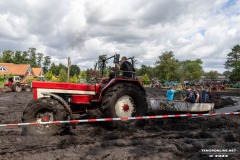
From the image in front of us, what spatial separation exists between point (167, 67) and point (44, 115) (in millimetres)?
54266

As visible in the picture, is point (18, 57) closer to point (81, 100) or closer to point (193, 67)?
point (193, 67)

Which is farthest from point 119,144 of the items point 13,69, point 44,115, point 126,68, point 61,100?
point 13,69

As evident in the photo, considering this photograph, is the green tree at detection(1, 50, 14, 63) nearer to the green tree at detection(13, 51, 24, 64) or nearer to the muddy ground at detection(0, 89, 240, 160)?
the green tree at detection(13, 51, 24, 64)

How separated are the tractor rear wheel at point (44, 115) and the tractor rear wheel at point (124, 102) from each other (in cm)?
114

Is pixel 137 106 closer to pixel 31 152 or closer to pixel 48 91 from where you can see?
pixel 48 91

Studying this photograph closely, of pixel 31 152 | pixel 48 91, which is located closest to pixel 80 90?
pixel 48 91

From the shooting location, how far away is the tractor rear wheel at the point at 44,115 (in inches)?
218

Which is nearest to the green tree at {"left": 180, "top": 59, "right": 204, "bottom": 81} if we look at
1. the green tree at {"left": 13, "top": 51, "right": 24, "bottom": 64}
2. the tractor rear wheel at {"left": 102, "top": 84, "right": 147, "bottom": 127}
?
the green tree at {"left": 13, "top": 51, "right": 24, "bottom": 64}

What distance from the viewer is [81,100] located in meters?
6.61

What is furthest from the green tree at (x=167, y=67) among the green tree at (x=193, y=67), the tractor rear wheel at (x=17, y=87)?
the tractor rear wheel at (x=17, y=87)

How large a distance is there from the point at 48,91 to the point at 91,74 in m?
1.63

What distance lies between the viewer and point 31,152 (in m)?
4.55

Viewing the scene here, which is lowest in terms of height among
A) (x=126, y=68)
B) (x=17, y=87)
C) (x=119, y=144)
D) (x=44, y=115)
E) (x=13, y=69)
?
(x=119, y=144)

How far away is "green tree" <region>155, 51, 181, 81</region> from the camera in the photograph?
190ft
